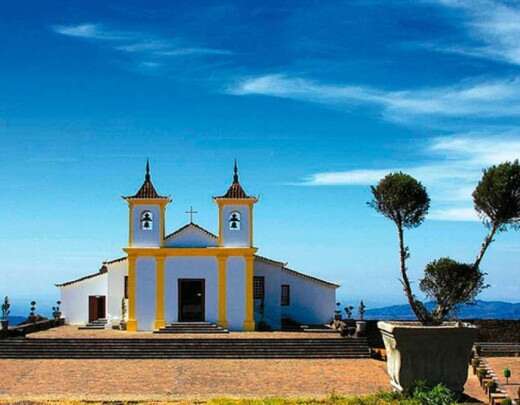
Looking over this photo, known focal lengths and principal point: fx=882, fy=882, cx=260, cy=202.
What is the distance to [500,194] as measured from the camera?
18906 millimetres

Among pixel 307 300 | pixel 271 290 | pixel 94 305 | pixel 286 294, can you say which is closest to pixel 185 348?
pixel 271 290

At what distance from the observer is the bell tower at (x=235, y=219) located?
4097 centimetres

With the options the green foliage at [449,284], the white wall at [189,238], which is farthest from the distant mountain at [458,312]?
the white wall at [189,238]

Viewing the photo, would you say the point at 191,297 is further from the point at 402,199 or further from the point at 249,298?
the point at 402,199

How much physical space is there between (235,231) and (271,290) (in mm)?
4258

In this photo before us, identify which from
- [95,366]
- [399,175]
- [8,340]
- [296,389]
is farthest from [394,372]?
[8,340]

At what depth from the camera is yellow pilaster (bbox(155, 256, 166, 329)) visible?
40.2 metres

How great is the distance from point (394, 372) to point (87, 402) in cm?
755

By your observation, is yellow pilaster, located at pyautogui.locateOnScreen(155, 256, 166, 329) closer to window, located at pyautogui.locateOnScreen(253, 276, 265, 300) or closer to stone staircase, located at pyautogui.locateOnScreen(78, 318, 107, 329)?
stone staircase, located at pyautogui.locateOnScreen(78, 318, 107, 329)

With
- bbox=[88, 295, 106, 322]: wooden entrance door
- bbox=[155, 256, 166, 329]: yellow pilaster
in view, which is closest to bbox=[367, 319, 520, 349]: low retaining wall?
bbox=[155, 256, 166, 329]: yellow pilaster

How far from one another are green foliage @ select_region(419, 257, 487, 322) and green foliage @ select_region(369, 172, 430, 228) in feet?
3.93

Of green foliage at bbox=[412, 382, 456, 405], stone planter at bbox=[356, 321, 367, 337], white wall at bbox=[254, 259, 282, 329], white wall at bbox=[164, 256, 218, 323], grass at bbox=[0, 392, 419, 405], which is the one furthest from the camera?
white wall at bbox=[254, 259, 282, 329]

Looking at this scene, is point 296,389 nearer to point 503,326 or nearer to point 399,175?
point 399,175

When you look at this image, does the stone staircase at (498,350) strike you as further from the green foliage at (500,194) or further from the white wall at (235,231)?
the green foliage at (500,194)
